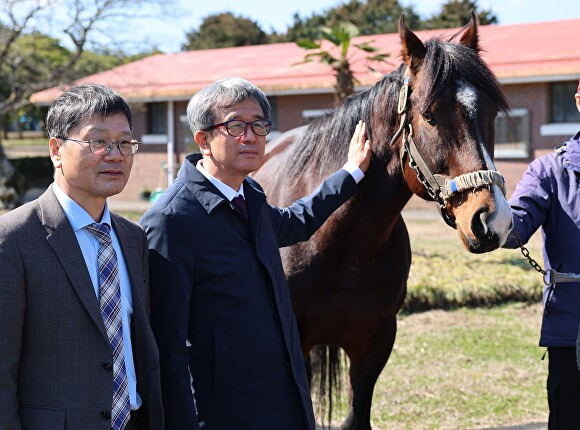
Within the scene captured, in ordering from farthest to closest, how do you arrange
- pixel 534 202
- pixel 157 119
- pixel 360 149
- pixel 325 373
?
1. pixel 157 119
2. pixel 325 373
3. pixel 360 149
4. pixel 534 202

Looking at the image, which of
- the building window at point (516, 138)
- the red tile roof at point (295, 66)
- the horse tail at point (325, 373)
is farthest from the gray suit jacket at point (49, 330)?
the building window at point (516, 138)

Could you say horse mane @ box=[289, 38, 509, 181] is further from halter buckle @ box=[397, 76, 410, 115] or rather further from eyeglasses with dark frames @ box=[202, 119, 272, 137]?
eyeglasses with dark frames @ box=[202, 119, 272, 137]

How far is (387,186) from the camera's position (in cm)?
337

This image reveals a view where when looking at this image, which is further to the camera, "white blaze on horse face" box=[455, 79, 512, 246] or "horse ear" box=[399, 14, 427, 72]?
"horse ear" box=[399, 14, 427, 72]

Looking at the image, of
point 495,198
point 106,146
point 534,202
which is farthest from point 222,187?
point 534,202

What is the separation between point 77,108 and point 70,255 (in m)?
0.43

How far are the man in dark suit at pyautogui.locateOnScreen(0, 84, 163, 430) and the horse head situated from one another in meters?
1.29

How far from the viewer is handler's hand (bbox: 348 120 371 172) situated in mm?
3311

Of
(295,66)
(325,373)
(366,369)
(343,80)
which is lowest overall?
(325,373)

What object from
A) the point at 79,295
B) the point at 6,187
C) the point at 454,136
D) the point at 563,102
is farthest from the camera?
the point at 6,187

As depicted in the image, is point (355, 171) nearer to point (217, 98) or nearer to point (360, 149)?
point (360, 149)

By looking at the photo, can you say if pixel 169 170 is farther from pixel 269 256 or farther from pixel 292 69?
pixel 269 256

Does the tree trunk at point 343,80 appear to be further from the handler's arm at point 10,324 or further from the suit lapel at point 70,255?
the handler's arm at point 10,324

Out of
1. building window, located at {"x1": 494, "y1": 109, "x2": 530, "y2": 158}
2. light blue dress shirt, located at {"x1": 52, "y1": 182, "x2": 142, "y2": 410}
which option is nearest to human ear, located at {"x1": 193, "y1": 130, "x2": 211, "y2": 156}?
light blue dress shirt, located at {"x1": 52, "y1": 182, "x2": 142, "y2": 410}
